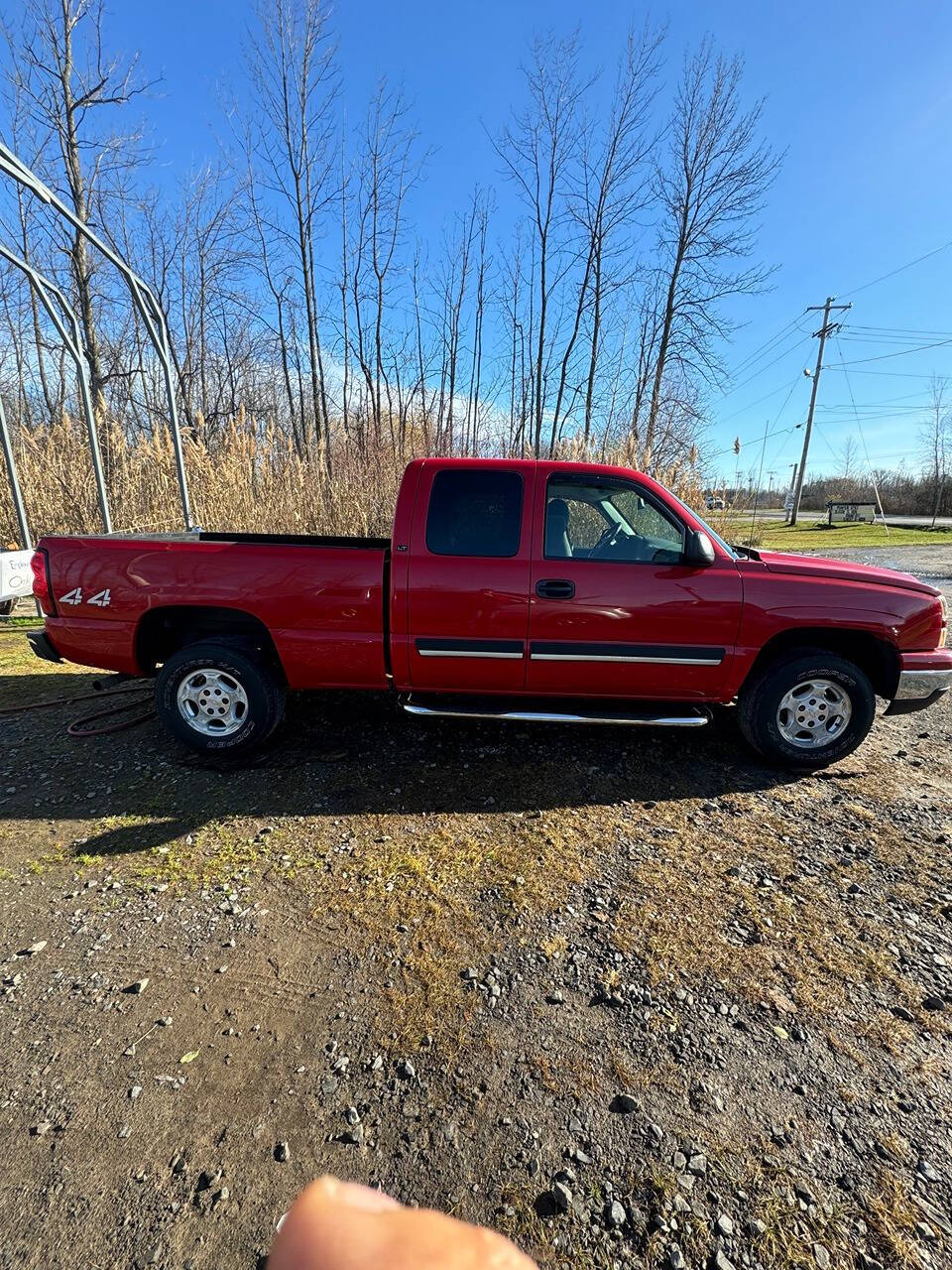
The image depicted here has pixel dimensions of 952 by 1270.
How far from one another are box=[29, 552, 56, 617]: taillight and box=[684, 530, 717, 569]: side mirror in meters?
4.16

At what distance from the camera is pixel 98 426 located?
1048cm

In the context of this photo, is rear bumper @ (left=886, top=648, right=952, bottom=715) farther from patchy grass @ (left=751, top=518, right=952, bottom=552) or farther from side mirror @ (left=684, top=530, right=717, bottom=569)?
patchy grass @ (left=751, top=518, right=952, bottom=552)

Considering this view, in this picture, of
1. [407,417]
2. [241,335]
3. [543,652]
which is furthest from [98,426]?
[241,335]

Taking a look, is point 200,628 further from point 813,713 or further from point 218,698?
point 813,713

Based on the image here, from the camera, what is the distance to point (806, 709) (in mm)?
3912

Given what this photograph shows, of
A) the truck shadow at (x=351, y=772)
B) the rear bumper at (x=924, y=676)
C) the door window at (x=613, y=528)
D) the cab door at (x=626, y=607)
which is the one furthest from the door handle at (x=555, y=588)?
the rear bumper at (x=924, y=676)

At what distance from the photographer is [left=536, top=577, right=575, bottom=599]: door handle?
3740 mm

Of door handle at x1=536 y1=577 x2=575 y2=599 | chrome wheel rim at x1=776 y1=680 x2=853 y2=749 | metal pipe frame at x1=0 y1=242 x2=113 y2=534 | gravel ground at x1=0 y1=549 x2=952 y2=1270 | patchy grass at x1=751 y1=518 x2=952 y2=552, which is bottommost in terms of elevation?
gravel ground at x1=0 y1=549 x2=952 y2=1270

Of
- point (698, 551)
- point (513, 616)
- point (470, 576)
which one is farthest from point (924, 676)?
point (470, 576)

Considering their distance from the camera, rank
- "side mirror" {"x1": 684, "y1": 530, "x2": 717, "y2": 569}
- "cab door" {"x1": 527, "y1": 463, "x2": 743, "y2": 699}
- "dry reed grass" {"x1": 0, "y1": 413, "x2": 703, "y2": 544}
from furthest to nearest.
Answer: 1. "dry reed grass" {"x1": 0, "y1": 413, "x2": 703, "y2": 544}
2. "cab door" {"x1": 527, "y1": 463, "x2": 743, "y2": 699}
3. "side mirror" {"x1": 684, "y1": 530, "x2": 717, "y2": 569}

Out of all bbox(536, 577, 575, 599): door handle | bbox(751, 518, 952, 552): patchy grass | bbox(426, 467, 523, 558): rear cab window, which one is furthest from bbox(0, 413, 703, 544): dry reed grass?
bbox(751, 518, 952, 552): patchy grass

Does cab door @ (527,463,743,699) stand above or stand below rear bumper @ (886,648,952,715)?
above

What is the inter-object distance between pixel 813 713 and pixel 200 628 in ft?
13.9

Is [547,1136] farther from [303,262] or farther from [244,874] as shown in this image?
[303,262]
